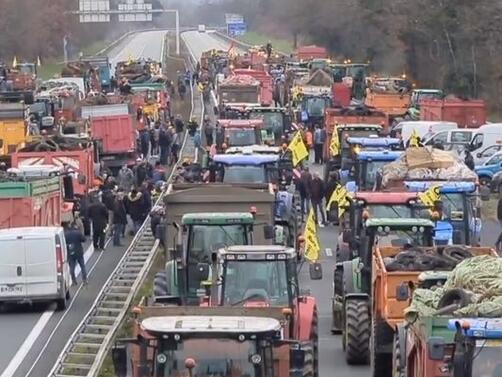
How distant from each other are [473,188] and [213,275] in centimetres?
999

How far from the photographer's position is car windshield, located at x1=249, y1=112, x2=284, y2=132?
173 ft

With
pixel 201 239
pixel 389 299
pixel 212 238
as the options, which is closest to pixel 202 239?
pixel 201 239

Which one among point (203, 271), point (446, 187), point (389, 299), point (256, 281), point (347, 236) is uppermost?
point (256, 281)

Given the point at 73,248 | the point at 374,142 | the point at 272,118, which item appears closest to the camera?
the point at 73,248

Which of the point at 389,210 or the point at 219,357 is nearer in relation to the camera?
the point at 219,357

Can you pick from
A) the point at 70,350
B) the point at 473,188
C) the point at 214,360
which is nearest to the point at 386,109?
the point at 473,188

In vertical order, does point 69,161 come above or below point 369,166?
below

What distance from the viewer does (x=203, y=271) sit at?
2188 centimetres

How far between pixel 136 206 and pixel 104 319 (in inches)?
519

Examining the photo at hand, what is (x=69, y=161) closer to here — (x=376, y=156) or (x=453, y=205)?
(x=376, y=156)

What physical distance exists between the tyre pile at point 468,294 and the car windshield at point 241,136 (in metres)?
27.0

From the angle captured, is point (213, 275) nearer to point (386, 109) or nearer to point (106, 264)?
point (106, 264)

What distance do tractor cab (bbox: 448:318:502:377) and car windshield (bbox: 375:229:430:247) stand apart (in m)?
8.92

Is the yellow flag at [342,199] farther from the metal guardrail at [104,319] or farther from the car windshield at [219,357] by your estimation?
the car windshield at [219,357]
